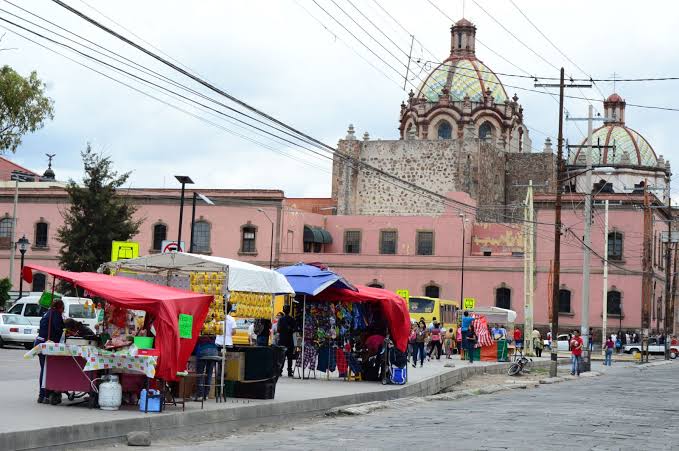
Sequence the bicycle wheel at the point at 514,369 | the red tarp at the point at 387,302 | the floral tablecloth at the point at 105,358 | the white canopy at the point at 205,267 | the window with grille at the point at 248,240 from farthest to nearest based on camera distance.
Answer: the window with grille at the point at 248,240, the bicycle wheel at the point at 514,369, the red tarp at the point at 387,302, the white canopy at the point at 205,267, the floral tablecloth at the point at 105,358

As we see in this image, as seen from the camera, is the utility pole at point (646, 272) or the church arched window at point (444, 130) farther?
the church arched window at point (444, 130)

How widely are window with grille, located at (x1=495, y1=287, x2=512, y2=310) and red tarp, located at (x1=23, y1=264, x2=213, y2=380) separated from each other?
2157 inches

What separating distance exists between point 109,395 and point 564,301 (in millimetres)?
56262

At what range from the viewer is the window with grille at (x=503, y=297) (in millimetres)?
70062

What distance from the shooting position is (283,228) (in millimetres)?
71188

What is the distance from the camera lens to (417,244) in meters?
72.7

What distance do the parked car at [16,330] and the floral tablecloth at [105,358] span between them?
2213 centimetres

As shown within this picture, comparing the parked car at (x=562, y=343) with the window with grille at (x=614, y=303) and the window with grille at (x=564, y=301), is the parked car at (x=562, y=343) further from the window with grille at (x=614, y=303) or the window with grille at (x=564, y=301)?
the window with grille at (x=614, y=303)

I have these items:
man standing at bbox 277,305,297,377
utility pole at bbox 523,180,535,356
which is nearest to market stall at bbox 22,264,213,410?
man standing at bbox 277,305,297,377

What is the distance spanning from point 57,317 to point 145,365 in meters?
1.74

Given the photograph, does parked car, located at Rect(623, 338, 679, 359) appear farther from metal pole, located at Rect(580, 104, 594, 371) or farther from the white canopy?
the white canopy

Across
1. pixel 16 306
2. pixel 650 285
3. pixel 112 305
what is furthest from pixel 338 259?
pixel 112 305

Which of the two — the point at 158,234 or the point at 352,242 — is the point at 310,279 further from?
the point at 352,242

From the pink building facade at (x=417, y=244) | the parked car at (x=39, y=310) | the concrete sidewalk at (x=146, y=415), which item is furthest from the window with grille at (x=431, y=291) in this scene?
the concrete sidewalk at (x=146, y=415)
